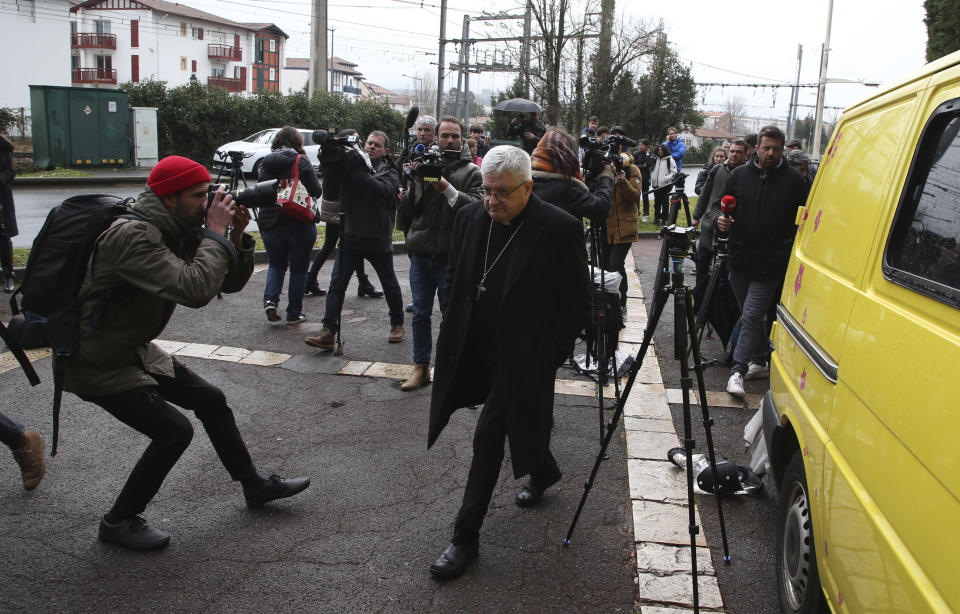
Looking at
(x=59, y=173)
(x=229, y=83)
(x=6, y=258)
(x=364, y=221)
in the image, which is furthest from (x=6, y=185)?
(x=229, y=83)

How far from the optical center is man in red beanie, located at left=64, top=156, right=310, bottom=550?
122 inches

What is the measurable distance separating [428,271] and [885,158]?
3.86 meters

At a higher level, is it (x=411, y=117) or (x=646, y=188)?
(x=411, y=117)

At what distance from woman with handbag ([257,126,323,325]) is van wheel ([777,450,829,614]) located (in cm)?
523

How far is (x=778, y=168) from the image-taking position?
18.9ft

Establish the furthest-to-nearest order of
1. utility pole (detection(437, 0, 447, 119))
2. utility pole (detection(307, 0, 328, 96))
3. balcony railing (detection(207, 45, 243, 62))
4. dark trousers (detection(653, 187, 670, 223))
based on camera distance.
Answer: balcony railing (detection(207, 45, 243, 62)) → utility pole (detection(307, 0, 328, 96)) → utility pole (detection(437, 0, 447, 119)) → dark trousers (detection(653, 187, 670, 223))

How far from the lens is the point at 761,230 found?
5.75m

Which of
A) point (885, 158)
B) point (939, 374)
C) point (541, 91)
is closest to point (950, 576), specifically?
point (939, 374)

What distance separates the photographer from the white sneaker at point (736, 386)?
5691 millimetres

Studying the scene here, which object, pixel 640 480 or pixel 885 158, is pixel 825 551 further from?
pixel 640 480

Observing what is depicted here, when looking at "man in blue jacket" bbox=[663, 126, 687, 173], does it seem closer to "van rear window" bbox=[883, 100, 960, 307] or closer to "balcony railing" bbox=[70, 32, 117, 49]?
"van rear window" bbox=[883, 100, 960, 307]

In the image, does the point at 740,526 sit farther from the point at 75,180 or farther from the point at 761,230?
the point at 75,180

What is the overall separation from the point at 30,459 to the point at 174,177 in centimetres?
180

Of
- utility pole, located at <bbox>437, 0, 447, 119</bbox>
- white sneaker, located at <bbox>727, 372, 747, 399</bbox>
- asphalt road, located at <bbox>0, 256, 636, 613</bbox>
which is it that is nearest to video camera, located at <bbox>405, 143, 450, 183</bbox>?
asphalt road, located at <bbox>0, 256, 636, 613</bbox>
